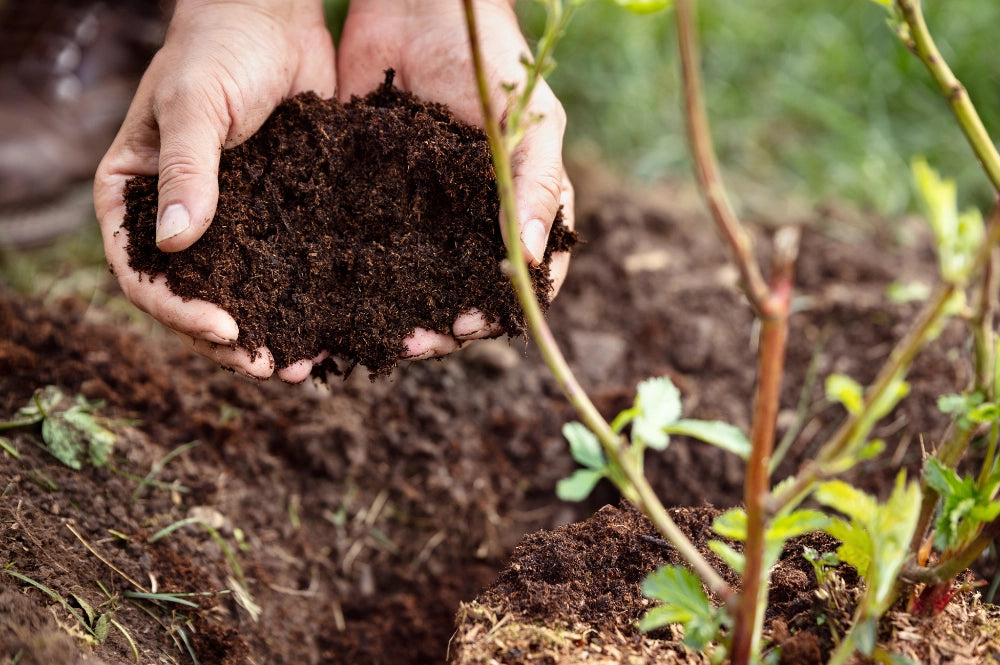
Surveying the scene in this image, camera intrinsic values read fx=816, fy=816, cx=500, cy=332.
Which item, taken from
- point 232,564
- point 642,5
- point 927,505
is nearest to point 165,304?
point 232,564

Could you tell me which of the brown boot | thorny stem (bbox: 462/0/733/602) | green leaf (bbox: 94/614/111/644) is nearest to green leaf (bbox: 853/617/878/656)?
thorny stem (bbox: 462/0/733/602)

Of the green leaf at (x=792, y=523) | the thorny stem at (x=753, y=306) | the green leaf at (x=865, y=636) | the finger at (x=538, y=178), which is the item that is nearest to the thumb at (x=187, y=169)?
the finger at (x=538, y=178)

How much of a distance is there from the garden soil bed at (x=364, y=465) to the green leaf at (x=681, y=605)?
31cm

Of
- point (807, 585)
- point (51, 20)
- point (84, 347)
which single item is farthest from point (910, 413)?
point (51, 20)

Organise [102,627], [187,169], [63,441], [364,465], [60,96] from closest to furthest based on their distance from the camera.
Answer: [102,627], [187,169], [63,441], [364,465], [60,96]

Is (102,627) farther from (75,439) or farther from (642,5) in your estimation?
(642,5)

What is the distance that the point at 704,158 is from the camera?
892 millimetres

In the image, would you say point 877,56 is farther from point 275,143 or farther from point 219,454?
point 219,454

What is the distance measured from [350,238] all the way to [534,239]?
0.40 meters

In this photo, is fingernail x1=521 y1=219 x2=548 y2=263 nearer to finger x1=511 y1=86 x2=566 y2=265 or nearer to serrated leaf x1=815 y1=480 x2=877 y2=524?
finger x1=511 y1=86 x2=566 y2=265

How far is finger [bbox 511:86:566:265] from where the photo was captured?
160 cm

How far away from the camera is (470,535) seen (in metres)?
2.08

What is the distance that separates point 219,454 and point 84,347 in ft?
1.48

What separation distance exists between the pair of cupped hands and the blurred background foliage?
4.76 ft
